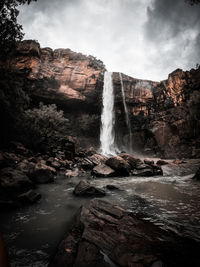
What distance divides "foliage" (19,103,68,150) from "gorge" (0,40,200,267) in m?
0.09

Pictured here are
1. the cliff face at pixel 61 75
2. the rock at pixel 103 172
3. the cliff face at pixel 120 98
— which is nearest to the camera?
the rock at pixel 103 172

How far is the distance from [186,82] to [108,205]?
24.7 m

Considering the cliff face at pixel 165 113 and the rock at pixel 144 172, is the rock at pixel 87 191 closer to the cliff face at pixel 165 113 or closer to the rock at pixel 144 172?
the rock at pixel 144 172

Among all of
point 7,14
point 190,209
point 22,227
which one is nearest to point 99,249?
point 22,227

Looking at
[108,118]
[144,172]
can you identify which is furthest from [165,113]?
[144,172]

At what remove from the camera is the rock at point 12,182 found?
404 cm

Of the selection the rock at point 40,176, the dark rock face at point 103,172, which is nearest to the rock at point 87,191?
the rock at point 40,176

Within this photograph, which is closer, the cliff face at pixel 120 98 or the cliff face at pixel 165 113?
the cliff face at pixel 165 113

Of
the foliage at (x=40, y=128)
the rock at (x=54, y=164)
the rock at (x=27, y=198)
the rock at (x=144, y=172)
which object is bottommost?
the rock at (x=144, y=172)

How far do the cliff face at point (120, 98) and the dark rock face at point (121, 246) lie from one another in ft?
59.7

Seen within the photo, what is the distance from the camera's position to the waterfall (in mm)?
23156

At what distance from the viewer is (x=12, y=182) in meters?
4.27

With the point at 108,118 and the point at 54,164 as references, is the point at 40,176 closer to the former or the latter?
the point at 54,164

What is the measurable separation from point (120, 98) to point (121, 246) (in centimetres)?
2389
